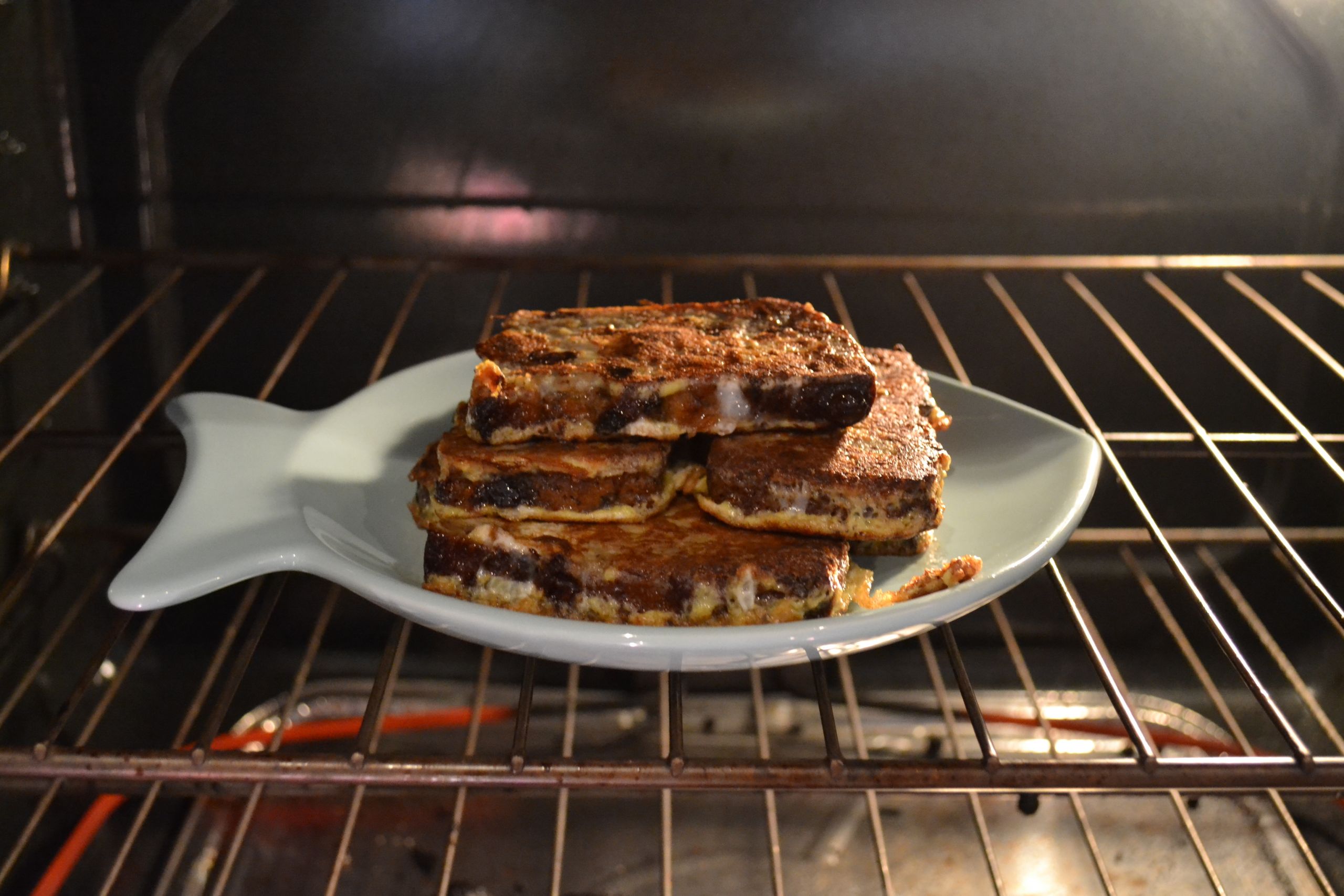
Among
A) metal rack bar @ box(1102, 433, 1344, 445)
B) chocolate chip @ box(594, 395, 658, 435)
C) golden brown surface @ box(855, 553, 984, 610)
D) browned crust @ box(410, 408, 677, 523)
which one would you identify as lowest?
golden brown surface @ box(855, 553, 984, 610)

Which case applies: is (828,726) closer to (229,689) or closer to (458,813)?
(229,689)

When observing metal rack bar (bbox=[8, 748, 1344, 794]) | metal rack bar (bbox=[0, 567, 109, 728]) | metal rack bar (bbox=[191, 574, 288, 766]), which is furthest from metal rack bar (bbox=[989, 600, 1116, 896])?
metal rack bar (bbox=[0, 567, 109, 728])

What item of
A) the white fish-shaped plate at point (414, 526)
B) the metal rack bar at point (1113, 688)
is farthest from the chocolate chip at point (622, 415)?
the metal rack bar at point (1113, 688)

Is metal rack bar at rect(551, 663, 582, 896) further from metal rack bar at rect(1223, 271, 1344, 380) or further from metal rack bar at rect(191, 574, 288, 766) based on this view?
metal rack bar at rect(1223, 271, 1344, 380)

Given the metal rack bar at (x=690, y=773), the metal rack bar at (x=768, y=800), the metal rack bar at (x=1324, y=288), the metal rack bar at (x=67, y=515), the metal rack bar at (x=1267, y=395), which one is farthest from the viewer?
the metal rack bar at (x=1324, y=288)

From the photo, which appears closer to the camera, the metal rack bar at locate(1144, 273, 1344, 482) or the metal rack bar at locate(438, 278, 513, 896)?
the metal rack bar at locate(1144, 273, 1344, 482)

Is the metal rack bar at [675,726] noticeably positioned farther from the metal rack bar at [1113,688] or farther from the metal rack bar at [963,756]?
the metal rack bar at [963,756]

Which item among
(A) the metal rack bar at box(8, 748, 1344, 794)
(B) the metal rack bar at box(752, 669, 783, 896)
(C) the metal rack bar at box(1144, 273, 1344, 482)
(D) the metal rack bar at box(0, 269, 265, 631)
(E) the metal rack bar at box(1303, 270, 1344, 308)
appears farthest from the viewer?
(E) the metal rack bar at box(1303, 270, 1344, 308)
